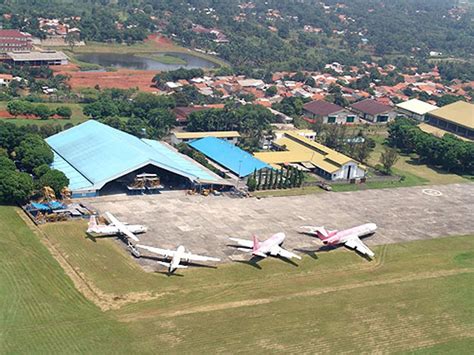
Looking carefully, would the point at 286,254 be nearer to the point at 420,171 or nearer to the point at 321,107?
the point at 420,171

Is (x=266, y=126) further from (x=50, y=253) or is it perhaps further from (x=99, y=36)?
(x=99, y=36)

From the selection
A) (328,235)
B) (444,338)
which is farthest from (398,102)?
(444,338)

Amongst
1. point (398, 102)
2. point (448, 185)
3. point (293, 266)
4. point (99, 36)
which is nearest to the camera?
point (293, 266)

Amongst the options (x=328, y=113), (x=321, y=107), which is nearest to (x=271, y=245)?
(x=328, y=113)

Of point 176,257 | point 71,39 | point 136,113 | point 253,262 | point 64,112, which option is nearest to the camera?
point 176,257

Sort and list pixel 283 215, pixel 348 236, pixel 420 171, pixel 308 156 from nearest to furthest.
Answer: pixel 348 236 < pixel 283 215 < pixel 308 156 < pixel 420 171

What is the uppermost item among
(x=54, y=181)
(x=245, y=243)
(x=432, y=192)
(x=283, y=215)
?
(x=54, y=181)

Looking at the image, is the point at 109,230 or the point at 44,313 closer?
the point at 44,313

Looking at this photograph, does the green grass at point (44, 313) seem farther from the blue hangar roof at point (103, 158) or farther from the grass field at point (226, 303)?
the blue hangar roof at point (103, 158)
